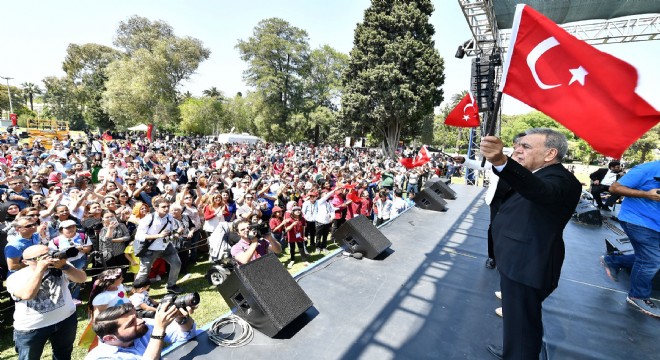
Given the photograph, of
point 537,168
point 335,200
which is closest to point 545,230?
point 537,168

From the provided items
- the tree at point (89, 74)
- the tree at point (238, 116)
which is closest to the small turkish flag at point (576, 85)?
the tree at point (238, 116)

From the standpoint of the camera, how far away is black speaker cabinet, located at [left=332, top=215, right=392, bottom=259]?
462 centimetres

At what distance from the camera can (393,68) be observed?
23938 millimetres

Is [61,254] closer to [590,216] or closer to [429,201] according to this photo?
[429,201]

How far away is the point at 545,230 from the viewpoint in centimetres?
204

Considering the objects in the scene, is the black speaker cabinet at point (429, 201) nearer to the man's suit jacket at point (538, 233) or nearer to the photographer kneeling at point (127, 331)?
the man's suit jacket at point (538, 233)

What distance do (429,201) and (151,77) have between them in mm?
33446

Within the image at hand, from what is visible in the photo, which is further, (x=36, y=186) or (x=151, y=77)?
(x=151, y=77)

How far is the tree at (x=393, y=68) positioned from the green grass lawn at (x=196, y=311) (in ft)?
66.8

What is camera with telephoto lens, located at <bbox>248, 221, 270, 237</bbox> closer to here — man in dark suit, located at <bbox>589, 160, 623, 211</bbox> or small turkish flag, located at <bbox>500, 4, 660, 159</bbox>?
small turkish flag, located at <bbox>500, 4, 660, 159</bbox>

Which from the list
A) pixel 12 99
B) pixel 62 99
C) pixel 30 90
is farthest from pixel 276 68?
pixel 30 90

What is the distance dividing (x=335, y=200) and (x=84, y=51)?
61566mm

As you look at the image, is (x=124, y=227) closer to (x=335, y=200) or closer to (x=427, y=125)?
(x=335, y=200)

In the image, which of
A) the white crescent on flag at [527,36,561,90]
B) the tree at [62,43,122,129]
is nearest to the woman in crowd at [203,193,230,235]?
the white crescent on flag at [527,36,561,90]
